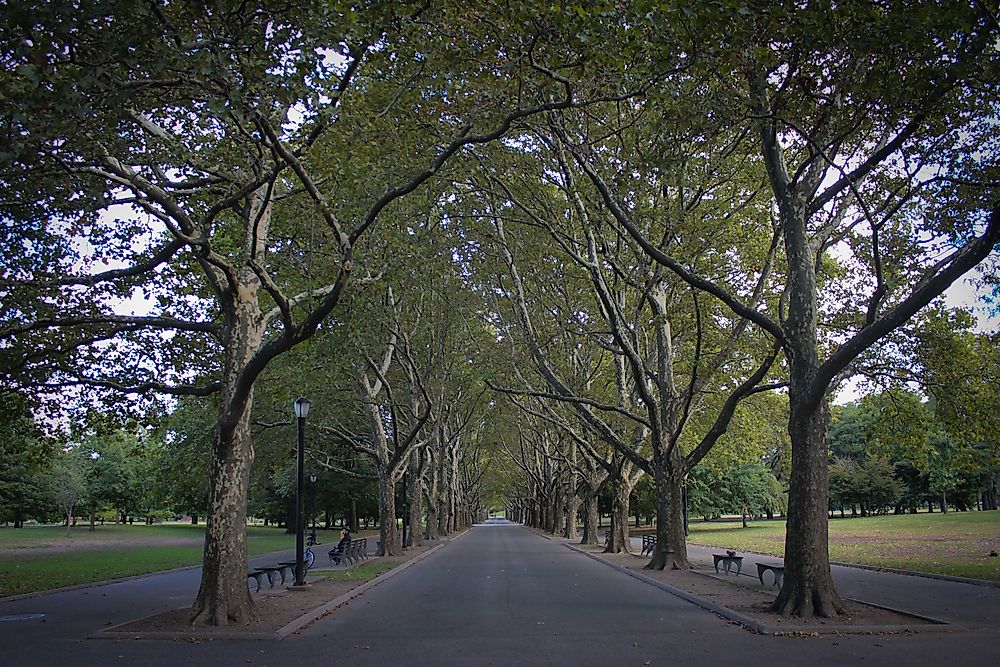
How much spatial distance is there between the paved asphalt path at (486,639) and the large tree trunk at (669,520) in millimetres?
3456

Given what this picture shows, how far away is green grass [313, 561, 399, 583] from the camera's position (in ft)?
62.9

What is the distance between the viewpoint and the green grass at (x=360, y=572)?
19.2 meters

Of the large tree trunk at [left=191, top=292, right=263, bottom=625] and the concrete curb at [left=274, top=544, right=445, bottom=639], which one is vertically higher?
the large tree trunk at [left=191, top=292, right=263, bottom=625]

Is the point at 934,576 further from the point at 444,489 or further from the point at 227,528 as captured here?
the point at 444,489

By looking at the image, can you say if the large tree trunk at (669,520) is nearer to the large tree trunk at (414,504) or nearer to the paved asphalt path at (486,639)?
the paved asphalt path at (486,639)

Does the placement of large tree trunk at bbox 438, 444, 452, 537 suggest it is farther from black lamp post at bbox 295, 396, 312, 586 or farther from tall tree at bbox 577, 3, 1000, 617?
tall tree at bbox 577, 3, 1000, 617

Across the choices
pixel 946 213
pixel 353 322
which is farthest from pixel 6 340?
pixel 946 213

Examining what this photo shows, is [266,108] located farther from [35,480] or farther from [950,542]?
[35,480]

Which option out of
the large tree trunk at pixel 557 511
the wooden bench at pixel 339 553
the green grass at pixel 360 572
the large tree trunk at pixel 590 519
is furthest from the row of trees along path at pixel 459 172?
the large tree trunk at pixel 557 511

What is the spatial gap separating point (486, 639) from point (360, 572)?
450 inches

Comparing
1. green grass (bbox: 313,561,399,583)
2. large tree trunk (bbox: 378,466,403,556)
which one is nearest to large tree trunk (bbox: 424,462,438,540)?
large tree trunk (bbox: 378,466,403,556)

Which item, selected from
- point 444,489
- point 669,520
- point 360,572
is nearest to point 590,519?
point 444,489

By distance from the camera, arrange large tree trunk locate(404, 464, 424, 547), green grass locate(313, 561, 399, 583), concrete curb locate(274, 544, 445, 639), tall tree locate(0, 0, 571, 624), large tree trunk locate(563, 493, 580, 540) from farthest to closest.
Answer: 1. large tree trunk locate(563, 493, 580, 540)
2. large tree trunk locate(404, 464, 424, 547)
3. green grass locate(313, 561, 399, 583)
4. concrete curb locate(274, 544, 445, 639)
5. tall tree locate(0, 0, 571, 624)

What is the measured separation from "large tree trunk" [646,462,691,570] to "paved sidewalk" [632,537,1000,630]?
1.78 m
